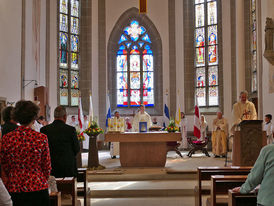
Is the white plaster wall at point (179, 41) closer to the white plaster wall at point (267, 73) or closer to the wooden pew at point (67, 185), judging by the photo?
the white plaster wall at point (267, 73)

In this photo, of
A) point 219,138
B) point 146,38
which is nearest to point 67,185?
point 219,138

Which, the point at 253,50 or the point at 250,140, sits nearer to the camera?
the point at 250,140

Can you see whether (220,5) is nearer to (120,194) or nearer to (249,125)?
(249,125)

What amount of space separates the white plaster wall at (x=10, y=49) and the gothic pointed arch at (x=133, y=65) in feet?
22.9

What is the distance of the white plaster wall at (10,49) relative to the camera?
10.2 m

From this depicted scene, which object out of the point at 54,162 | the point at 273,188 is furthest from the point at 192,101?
the point at 273,188

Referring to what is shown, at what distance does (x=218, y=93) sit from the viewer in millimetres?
17141

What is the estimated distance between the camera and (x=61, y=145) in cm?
478

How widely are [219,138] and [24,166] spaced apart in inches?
409

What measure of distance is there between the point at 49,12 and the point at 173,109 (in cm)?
672

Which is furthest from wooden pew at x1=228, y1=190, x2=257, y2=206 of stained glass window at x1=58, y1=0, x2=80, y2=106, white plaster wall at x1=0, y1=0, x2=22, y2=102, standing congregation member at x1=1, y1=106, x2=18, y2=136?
stained glass window at x1=58, y1=0, x2=80, y2=106

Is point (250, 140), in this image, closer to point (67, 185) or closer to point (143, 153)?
point (143, 153)

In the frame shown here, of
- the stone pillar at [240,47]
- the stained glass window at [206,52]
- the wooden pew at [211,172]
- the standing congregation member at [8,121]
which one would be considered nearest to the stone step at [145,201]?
the wooden pew at [211,172]

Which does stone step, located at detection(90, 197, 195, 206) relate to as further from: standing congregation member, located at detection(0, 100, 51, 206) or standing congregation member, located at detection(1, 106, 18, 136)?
standing congregation member, located at detection(0, 100, 51, 206)
